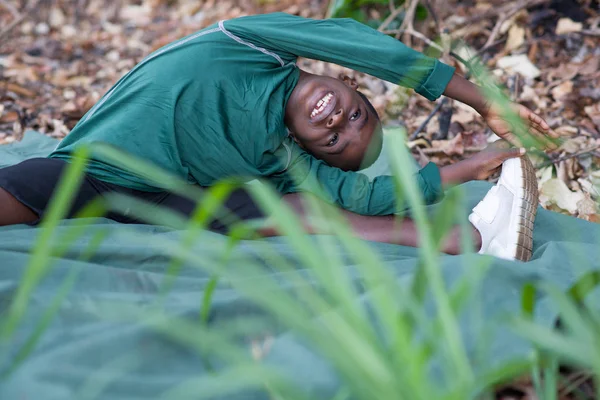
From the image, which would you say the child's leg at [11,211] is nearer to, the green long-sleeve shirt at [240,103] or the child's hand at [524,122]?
the green long-sleeve shirt at [240,103]


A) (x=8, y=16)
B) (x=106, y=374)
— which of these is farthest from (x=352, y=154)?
(x=8, y=16)

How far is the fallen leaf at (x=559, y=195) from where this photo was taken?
2.33 m

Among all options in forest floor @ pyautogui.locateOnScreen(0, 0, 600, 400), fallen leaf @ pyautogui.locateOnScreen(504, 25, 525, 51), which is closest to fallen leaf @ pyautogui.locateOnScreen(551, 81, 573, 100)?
forest floor @ pyautogui.locateOnScreen(0, 0, 600, 400)

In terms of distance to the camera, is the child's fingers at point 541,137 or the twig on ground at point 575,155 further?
the twig on ground at point 575,155

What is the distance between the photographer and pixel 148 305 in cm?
146

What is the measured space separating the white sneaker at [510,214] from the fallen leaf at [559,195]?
40 centimetres

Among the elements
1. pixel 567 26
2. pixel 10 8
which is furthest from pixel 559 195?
pixel 10 8

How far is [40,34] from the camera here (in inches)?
188

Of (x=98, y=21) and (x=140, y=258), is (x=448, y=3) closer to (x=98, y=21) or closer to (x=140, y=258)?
(x=98, y=21)

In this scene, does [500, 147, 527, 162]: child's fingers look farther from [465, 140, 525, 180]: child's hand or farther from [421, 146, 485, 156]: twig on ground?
[421, 146, 485, 156]: twig on ground

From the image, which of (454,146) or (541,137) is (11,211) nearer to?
(541,137)

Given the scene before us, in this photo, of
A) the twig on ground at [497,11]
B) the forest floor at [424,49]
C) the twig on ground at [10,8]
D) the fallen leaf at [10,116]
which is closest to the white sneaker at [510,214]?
the forest floor at [424,49]

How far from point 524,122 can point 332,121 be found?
0.50 metres

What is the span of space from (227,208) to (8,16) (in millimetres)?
3625
